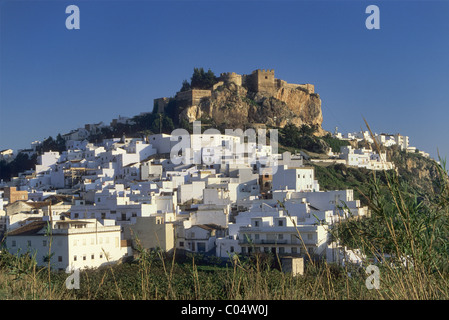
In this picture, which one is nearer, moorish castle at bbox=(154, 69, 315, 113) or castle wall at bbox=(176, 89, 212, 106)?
castle wall at bbox=(176, 89, 212, 106)

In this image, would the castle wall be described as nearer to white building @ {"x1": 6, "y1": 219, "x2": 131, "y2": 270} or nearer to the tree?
the tree

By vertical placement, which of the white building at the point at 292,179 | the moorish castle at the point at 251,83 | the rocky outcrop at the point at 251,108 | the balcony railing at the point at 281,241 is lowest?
the balcony railing at the point at 281,241

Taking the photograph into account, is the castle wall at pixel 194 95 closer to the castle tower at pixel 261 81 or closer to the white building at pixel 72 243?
the castle tower at pixel 261 81

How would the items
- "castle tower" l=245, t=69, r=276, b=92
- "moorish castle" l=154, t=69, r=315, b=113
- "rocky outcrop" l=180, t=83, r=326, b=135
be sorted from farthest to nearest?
"castle tower" l=245, t=69, r=276, b=92 < "moorish castle" l=154, t=69, r=315, b=113 < "rocky outcrop" l=180, t=83, r=326, b=135

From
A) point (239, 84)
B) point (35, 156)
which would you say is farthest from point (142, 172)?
point (239, 84)

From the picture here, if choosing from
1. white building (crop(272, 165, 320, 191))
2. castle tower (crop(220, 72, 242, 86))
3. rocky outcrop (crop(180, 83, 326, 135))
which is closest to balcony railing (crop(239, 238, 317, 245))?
white building (crop(272, 165, 320, 191))

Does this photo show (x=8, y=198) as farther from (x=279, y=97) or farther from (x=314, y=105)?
(x=314, y=105)

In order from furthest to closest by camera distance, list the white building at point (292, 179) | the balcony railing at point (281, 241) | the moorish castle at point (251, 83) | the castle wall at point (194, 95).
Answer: the moorish castle at point (251, 83)
the castle wall at point (194, 95)
the white building at point (292, 179)
the balcony railing at point (281, 241)

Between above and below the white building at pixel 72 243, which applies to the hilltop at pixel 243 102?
above

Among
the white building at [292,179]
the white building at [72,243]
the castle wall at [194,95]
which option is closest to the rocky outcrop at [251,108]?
the castle wall at [194,95]

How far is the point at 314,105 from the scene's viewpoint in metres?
46.8

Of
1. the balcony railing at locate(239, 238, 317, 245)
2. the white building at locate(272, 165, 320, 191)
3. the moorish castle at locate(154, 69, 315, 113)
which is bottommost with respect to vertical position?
the balcony railing at locate(239, 238, 317, 245)

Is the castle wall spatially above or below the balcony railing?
above

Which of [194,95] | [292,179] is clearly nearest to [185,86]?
[194,95]
